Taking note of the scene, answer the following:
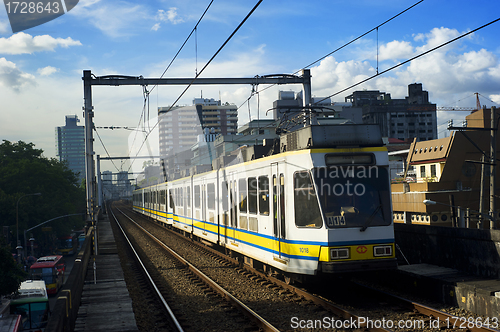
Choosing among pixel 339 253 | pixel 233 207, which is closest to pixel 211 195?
pixel 233 207

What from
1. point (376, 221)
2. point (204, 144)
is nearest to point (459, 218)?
point (376, 221)

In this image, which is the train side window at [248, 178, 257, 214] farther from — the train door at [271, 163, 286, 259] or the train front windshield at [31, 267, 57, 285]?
the train front windshield at [31, 267, 57, 285]

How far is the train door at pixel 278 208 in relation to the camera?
10.0m

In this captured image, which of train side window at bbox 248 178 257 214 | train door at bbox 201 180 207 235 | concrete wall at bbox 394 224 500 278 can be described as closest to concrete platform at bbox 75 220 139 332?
train door at bbox 201 180 207 235

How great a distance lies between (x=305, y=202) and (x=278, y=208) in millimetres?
968

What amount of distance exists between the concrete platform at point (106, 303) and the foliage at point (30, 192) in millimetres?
37767

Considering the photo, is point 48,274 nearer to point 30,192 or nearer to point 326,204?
point 30,192

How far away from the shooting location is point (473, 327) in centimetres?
698

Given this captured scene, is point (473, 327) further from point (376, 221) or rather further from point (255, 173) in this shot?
point (255, 173)

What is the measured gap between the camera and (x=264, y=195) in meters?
11.1

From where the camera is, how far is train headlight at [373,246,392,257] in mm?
9197

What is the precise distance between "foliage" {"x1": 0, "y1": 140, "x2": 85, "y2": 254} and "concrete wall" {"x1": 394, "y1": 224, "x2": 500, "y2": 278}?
4522 cm

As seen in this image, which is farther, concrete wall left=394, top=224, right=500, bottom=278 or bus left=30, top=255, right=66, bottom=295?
bus left=30, top=255, right=66, bottom=295

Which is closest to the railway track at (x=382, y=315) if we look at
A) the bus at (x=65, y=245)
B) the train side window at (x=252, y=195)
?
the train side window at (x=252, y=195)
